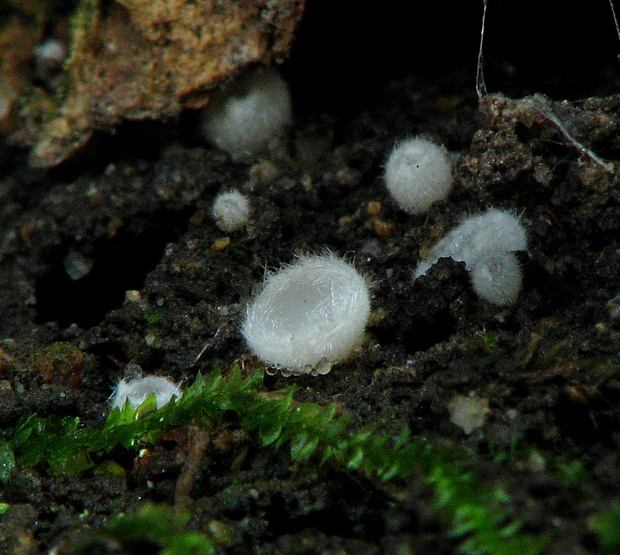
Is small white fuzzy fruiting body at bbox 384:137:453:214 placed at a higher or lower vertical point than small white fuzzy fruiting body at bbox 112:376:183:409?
higher

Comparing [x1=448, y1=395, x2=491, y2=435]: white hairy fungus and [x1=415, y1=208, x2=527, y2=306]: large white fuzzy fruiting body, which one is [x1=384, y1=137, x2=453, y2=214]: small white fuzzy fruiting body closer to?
[x1=415, y1=208, x2=527, y2=306]: large white fuzzy fruiting body

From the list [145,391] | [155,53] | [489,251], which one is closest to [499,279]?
[489,251]

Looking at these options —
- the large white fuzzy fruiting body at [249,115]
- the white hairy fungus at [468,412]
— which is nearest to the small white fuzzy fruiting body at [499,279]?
the white hairy fungus at [468,412]

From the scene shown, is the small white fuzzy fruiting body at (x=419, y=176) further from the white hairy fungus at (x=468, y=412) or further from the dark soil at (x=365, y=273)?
the white hairy fungus at (x=468, y=412)

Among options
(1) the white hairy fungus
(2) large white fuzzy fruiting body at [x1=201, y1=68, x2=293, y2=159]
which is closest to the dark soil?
(1) the white hairy fungus

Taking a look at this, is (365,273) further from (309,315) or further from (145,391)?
(145,391)

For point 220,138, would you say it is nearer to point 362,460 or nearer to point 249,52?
point 249,52
